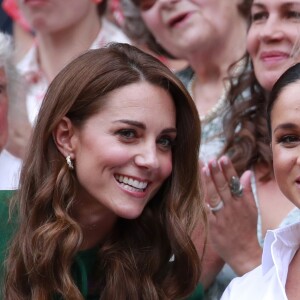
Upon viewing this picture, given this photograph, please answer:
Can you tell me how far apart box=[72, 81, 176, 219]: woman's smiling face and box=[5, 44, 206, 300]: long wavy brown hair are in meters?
0.04

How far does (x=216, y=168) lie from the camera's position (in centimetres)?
364

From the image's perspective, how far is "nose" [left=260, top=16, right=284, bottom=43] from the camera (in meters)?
3.87

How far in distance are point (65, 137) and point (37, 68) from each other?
1804mm

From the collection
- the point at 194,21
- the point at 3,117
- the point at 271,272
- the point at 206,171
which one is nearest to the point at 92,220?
the point at 206,171

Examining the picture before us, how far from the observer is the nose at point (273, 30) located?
3.87 metres

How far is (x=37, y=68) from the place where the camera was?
16.5 feet

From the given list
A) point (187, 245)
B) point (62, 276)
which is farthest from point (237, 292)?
point (62, 276)

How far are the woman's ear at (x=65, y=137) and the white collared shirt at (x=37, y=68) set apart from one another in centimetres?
152

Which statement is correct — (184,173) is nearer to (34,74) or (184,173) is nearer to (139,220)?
(139,220)

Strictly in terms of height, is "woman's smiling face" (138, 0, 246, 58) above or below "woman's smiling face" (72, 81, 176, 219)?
below

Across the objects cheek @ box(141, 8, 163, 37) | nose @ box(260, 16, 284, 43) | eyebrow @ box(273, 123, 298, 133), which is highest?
eyebrow @ box(273, 123, 298, 133)

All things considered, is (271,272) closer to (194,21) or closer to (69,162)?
(69,162)

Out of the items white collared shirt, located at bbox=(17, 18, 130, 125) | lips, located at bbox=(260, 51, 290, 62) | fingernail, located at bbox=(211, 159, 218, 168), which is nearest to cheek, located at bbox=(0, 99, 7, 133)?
white collared shirt, located at bbox=(17, 18, 130, 125)

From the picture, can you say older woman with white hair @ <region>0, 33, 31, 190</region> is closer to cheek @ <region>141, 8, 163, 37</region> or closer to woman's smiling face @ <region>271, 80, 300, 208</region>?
cheek @ <region>141, 8, 163, 37</region>
